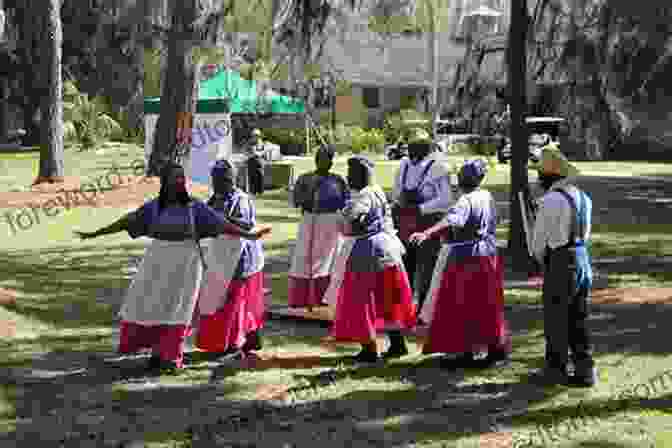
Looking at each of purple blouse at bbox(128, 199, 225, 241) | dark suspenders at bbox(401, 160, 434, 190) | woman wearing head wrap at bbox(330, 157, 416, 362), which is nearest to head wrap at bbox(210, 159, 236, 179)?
purple blouse at bbox(128, 199, 225, 241)

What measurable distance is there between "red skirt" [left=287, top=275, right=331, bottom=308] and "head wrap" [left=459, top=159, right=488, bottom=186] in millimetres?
2820

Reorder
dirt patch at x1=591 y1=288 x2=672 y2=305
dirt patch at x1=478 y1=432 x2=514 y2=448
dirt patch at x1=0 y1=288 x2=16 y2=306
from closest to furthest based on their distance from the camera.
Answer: dirt patch at x1=478 y1=432 x2=514 y2=448
dirt patch at x1=0 y1=288 x2=16 y2=306
dirt patch at x1=591 y1=288 x2=672 y2=305

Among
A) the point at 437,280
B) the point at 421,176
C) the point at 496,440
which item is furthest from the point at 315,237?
the point at 496,440

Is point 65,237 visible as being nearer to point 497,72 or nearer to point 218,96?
point 497,72

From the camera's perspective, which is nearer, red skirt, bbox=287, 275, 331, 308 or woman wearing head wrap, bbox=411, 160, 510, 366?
woman wearing head wrap, bbox=411, 160, 510, 366

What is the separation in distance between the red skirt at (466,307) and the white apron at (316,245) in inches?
100

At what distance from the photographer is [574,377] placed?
8203mm

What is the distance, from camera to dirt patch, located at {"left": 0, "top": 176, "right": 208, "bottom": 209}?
914 inches

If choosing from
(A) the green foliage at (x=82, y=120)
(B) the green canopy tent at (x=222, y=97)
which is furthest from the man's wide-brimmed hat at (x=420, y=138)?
(A) the green foliage at (x=82, y=120)

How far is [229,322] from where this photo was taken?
8.80 metres

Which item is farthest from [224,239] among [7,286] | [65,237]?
[65,237]

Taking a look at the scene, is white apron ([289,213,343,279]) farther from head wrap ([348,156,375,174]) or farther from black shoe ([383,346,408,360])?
head wrap ([348,156,375,174])

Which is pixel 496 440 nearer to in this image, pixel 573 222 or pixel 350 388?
pixel 350 388

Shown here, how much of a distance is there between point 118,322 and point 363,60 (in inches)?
2184
